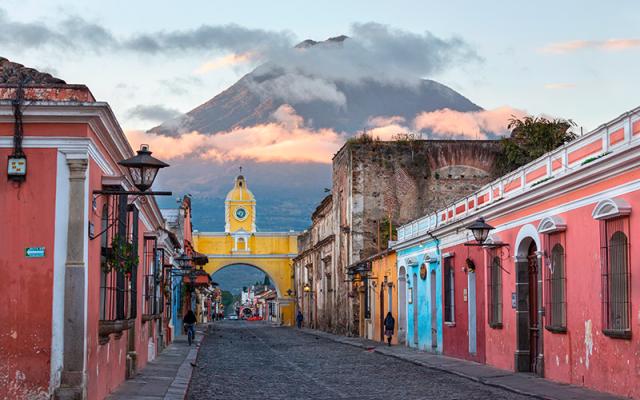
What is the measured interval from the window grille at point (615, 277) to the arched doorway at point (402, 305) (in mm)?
17785

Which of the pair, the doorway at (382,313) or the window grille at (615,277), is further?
the doorway at (382,313)

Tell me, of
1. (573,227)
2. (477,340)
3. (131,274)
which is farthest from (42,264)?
(477,340)

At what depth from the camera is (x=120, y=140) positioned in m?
13.5

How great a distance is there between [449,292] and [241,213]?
64893mm

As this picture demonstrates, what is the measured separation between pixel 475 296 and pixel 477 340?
1030mm

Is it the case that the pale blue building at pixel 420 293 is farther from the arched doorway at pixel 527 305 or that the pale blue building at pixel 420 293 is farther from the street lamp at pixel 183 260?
the arched doorway at pixel 527 305

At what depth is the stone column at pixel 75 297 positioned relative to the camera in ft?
37.2

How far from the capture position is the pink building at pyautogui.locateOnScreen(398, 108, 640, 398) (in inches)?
563

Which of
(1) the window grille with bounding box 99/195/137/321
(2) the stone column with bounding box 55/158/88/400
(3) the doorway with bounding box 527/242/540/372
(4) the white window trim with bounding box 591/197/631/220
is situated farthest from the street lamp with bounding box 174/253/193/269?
(2) the stone column with bounding box 55/158/88/400

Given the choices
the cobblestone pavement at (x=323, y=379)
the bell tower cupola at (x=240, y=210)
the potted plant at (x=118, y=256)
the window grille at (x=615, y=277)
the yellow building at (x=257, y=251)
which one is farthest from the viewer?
the bell tower cupola at (x=240, y=210)

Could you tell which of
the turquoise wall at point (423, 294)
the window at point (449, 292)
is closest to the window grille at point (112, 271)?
the window at point (449, 292)

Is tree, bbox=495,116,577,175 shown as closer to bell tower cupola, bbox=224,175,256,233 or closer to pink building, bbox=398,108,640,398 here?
pink building, bbox=398,108,640,398

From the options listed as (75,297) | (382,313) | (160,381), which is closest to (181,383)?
(160,381)

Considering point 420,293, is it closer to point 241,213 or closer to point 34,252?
point 34,252
